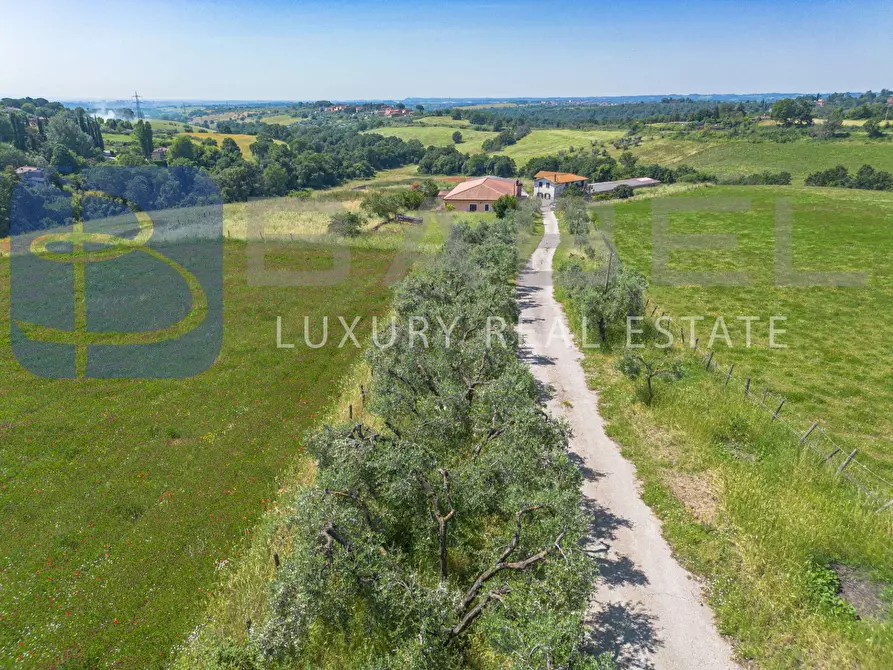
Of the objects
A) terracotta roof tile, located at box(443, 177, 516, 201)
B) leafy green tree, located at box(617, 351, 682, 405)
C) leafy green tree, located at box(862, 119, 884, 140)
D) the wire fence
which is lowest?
the wire fence

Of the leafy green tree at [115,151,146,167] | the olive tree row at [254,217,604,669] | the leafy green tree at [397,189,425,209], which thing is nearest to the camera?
the olive tree row at [254,217,604,669]

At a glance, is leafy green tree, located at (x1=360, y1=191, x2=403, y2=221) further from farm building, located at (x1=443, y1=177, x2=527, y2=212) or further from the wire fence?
the wire fence

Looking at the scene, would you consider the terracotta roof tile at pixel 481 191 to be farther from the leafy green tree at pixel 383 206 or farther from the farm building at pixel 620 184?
the farm building at pixel 620 184

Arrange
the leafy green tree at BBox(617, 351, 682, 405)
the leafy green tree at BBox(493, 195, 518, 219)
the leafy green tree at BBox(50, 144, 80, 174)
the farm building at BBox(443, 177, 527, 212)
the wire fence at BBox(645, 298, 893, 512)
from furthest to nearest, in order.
Result: the leafy green tree at BBox(50, 144, 80, 174), the farm building at BBox(443, 177, 527, 212), the leafy green tree at BBox(493, 195, 518, 219), the leafy green tree at BBox(617, 351, 682, 405), the wire fence at BBox(645, 298, 893, 512)

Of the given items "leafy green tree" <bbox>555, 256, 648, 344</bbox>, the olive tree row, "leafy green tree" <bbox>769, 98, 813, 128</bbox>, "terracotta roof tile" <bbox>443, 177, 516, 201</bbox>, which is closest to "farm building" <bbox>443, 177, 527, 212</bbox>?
"terracotta roof tile" <bbox>443, 177, 516, 201</bbox>

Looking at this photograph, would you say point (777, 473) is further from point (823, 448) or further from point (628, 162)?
point (628, 162)

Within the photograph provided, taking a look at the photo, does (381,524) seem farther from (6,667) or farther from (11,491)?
(11,491)

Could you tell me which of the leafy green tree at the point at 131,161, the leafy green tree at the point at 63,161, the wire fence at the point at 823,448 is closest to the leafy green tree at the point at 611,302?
the wire fence at the point at 823,448

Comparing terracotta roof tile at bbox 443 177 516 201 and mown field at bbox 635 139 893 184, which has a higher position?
mown field at bbox 635 139 893 184
